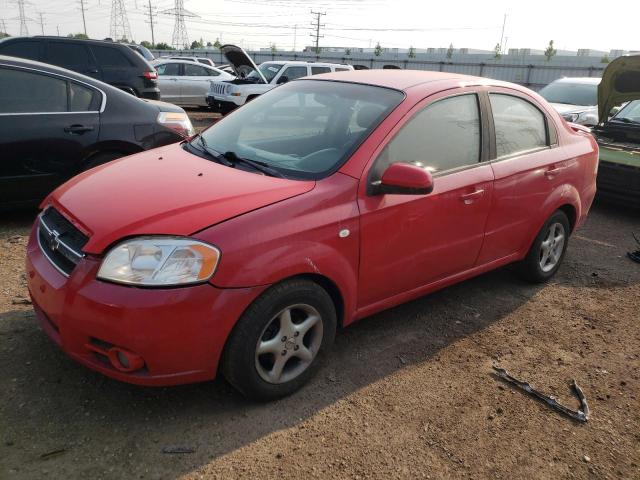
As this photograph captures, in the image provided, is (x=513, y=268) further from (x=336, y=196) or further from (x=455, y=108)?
(x=336, y=196)

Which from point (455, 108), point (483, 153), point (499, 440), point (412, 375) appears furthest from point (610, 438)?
point (455, 108)


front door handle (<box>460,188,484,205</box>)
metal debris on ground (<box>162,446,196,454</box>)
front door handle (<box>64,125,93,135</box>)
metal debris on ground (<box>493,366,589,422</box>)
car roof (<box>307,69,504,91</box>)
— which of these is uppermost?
car roof (<box>307,69,504,91</box>)

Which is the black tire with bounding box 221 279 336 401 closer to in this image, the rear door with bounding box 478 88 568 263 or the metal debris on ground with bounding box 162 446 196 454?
the metal debris on ground with bounding box 162 446 196 454

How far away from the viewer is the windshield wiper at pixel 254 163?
2907 mm

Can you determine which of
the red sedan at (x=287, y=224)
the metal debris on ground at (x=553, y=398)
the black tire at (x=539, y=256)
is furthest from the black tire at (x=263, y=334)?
the black tire at (x=539, y=256)

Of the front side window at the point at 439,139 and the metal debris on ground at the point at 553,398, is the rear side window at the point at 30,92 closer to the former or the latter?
the front side window at the point at 439,139

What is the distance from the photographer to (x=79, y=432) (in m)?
2.45

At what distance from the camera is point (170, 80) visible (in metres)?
15.0

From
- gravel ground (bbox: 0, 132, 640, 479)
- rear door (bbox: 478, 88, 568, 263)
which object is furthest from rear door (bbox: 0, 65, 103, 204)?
rear door (bbox: 478, 88, 568, 263)

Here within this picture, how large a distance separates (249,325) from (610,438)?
195cm

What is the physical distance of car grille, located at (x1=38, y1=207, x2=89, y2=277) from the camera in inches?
98.6

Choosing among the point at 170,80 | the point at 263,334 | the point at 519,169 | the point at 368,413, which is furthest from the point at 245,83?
the point at 368,413

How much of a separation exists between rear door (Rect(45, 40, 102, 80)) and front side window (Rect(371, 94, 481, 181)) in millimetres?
7686

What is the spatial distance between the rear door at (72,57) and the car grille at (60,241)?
7182 millimetres
